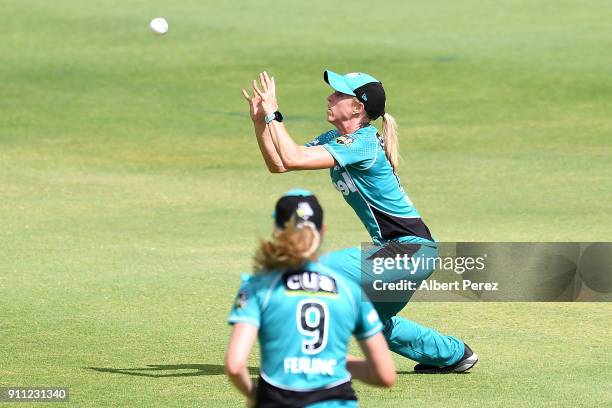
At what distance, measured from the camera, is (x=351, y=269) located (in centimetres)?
909

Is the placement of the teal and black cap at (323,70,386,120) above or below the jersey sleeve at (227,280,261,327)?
above

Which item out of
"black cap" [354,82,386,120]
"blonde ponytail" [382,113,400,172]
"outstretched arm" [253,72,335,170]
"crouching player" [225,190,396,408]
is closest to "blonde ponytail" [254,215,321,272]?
"crouching player" [225,190,396,408]

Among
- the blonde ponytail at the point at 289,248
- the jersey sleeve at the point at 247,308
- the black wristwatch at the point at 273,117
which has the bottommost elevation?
the jersey sleeve at the point at 247,308

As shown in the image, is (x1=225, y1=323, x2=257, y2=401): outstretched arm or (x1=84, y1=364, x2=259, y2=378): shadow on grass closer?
(x1=225, y1=323, x2=257, y2=401): outstretched arm

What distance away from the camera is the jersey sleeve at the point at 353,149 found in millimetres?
9094

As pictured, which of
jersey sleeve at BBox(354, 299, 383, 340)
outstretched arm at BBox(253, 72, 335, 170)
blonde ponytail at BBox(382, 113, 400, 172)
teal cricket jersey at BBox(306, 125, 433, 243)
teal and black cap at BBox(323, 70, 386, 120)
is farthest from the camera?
teal and black cap at BBox(323, 70, 386, 120)

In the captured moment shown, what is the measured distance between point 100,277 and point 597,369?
538 centimetres

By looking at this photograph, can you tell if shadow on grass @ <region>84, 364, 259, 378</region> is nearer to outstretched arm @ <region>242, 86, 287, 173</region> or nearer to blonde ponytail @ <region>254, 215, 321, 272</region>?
outstretched arm @ <region>242, 86, 287, 173</region>

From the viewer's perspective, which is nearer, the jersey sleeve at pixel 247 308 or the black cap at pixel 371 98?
the jersey sleeve at pixel 247 308

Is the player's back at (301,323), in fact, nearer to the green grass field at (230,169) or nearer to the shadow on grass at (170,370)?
the green grass field at (230,169)

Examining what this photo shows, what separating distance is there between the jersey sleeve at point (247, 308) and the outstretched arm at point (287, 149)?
2.99m

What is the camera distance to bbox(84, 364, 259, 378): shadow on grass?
9766mm

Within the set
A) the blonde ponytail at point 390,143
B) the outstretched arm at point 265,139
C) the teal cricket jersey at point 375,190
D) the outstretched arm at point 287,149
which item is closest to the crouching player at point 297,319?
the outstretched arm at point 287,149

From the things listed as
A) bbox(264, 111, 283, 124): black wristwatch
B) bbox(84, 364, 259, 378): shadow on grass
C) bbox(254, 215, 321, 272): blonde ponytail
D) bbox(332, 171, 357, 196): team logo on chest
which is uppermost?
bbox(264, 111, 283, 124): black wristwatch
